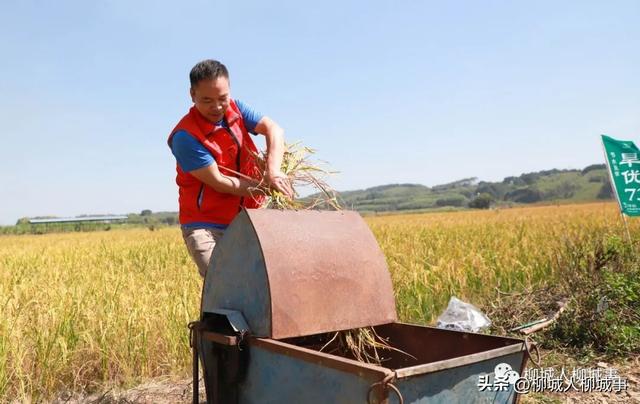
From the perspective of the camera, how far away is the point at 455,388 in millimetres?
1838

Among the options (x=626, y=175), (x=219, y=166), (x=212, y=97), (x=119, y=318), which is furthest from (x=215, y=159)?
(x=626, y=175)

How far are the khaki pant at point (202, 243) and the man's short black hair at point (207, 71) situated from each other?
828 millimetres

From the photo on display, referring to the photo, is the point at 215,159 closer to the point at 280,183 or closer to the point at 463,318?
the point at 280,183

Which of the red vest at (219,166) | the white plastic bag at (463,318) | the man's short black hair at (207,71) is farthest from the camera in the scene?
the white plastic bag at (463,318)

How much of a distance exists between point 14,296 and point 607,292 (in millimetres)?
5133

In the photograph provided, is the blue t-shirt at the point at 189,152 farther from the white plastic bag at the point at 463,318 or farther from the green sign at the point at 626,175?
the green sign at the point at 626,175

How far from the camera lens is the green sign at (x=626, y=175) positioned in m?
7.31

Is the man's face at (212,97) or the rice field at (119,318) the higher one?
the man's face at (212,97)

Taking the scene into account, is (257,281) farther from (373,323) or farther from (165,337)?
(165,337)

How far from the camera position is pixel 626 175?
7371mm

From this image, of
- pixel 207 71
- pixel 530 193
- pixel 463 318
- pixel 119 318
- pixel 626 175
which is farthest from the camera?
pixel 530 193

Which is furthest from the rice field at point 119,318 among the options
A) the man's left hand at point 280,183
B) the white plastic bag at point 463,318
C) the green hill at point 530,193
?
the green hill at point 530,193

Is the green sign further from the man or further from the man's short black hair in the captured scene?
the man's short black hair

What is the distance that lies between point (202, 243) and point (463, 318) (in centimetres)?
246
